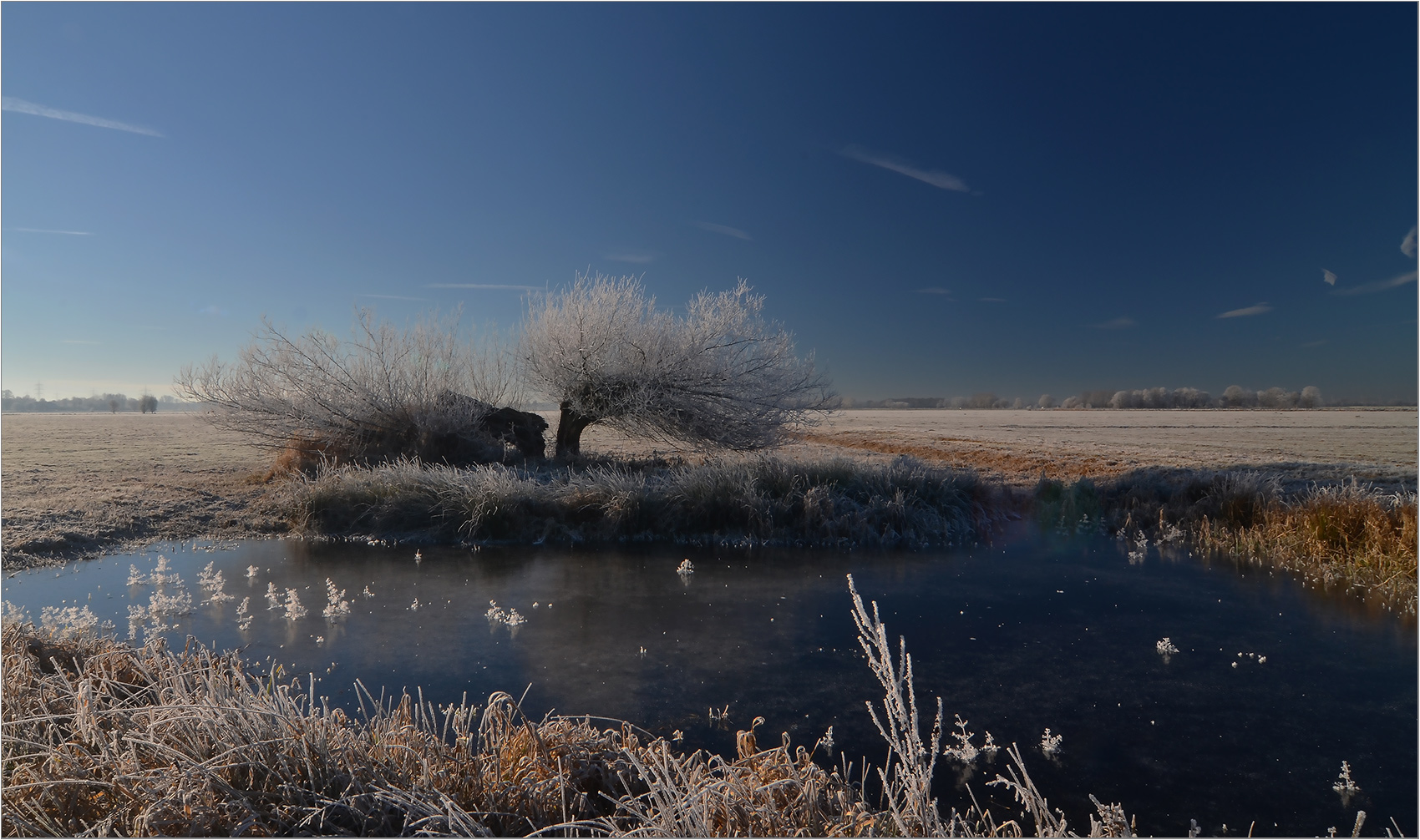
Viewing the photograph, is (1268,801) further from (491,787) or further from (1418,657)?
(491,787)

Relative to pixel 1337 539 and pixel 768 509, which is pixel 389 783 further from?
pixel 1337 539

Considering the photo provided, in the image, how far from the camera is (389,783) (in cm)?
315

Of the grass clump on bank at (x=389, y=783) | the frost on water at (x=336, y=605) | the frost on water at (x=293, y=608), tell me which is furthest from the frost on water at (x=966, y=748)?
the frost on water at (x=293, y=608)

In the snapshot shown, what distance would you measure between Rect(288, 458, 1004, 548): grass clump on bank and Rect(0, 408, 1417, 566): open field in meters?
1.48

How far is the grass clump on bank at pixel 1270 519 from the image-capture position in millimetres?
8570

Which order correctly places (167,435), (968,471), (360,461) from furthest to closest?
(167,435), (360,461), (968,471)

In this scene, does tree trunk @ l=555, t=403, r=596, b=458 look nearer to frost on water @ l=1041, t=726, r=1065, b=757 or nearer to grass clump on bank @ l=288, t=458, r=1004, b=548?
grass clump on bank @ l=288, t=458, r=1004, b=548

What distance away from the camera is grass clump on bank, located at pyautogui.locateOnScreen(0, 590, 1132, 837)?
2.79 m

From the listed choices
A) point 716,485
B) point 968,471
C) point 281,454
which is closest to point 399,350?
point 281,454

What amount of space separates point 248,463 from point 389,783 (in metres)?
21.2

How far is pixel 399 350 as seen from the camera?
16.1 meters

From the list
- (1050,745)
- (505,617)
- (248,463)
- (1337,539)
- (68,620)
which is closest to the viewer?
(1050,745)

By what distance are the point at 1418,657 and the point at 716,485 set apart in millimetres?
8281

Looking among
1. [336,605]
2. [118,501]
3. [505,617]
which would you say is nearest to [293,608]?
[336,605]
